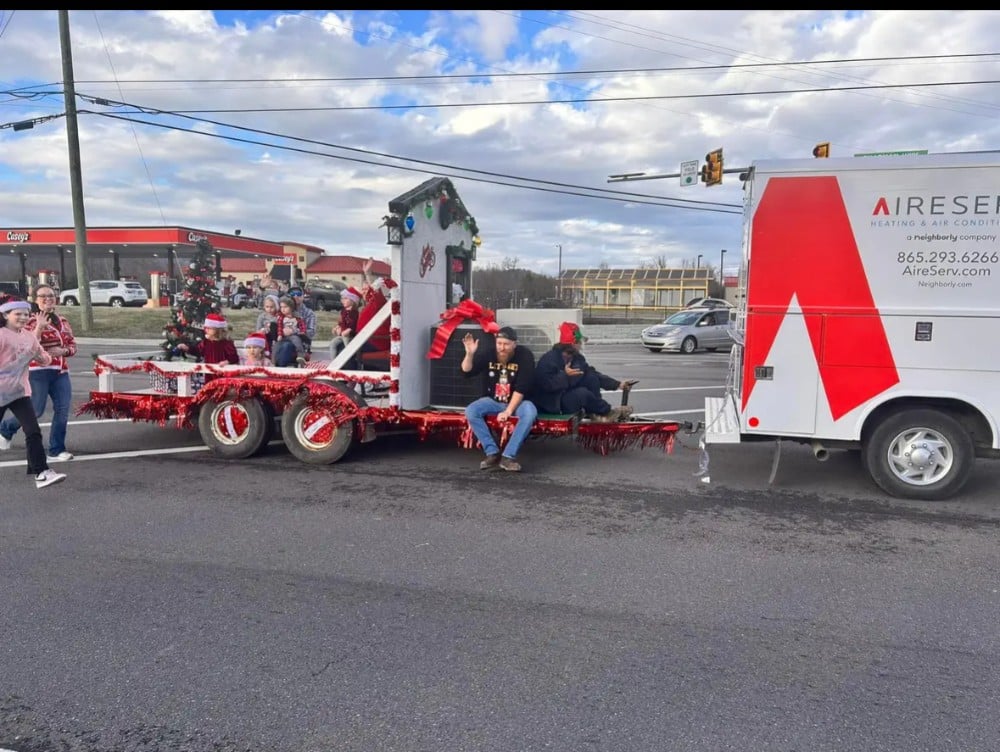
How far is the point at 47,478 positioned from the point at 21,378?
0.86 metres

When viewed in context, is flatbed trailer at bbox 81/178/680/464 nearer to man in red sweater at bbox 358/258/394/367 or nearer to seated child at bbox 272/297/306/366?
man in red sweater at bbox 358/258/394/367

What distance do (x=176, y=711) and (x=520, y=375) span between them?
431 centimetres

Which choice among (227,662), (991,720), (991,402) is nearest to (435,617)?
(227,662)

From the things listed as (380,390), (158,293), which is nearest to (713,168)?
(380,390)

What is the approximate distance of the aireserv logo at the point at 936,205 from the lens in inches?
220

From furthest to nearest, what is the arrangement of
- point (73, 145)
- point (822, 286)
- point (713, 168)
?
point (73, 145) → point (713, 168) → point (822, 286)

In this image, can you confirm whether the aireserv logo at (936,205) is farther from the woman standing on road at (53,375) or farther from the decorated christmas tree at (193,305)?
the decorated christmas tree at (193,305)

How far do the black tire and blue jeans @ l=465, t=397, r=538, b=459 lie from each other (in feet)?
3.69

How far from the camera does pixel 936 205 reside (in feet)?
18.6

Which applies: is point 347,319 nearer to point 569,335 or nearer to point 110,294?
point 569,335

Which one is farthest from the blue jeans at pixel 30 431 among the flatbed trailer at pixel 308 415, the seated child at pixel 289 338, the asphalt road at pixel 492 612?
the seated child at pixel 289 338

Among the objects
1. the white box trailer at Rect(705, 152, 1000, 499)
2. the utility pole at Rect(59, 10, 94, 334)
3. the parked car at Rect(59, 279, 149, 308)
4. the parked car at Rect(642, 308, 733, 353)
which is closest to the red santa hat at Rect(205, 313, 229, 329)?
the white box trailer at Rect(705, 152, 1000, 499)

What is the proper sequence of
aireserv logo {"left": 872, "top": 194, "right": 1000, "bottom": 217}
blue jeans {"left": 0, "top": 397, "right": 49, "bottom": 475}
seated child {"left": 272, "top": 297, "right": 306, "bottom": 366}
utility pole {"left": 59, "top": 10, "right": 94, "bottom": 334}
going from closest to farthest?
aireserv logo {"left": 872, "top": 194, "right": 1000, "bottom": 217}, blue jeans {"left": 0, "top": 397, "right": 49, "bottom": 475}, seated child {"left": 272, "top": 297, "right": 306, "bottom": 366}, utility pole {"left": 59, "top": 10, "right": 94, "bottom": 334}

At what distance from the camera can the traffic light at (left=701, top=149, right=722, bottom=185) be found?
19.1m
